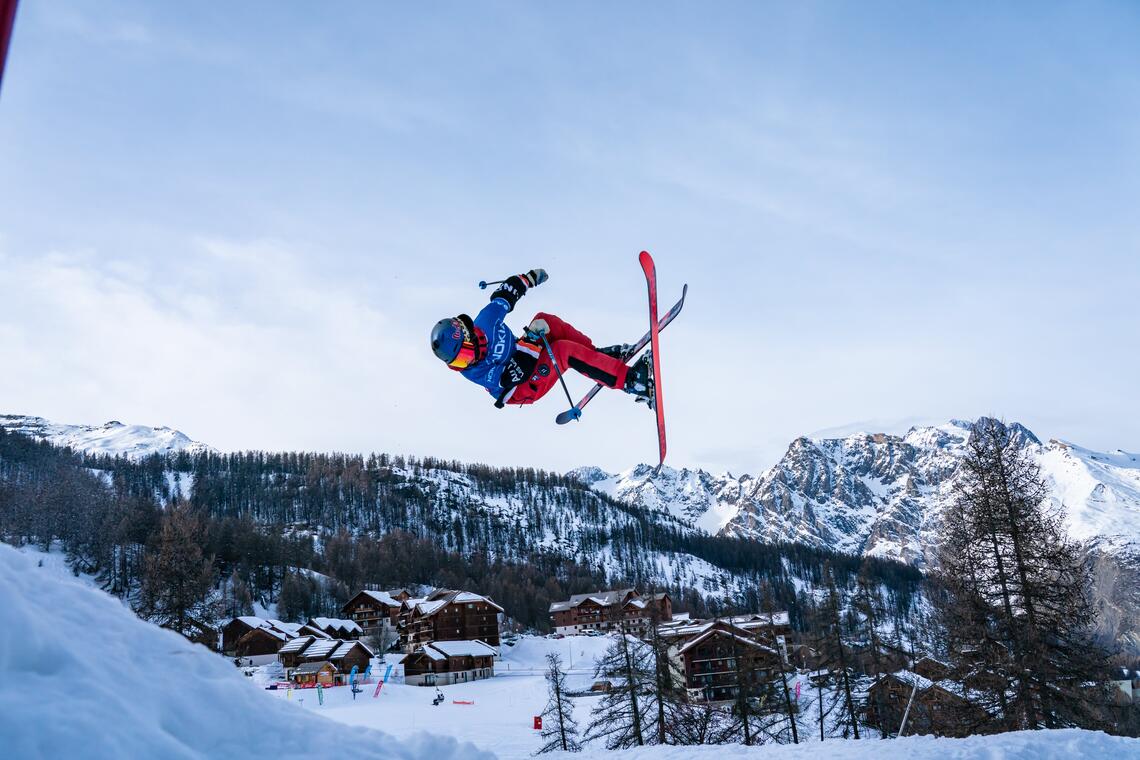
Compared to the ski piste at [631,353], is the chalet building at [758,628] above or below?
below

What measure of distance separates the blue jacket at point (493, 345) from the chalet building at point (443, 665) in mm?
51340

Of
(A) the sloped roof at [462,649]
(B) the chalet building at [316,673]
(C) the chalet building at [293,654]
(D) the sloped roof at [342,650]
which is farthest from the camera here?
(C) the chalet building at [293,654]

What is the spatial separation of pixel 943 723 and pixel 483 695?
34729mm

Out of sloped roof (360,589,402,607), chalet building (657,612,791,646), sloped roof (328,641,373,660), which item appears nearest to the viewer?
chalet building (657,612,791,646)

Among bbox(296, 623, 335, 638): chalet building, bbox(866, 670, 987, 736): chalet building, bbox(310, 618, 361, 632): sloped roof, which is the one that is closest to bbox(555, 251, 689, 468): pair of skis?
bbox(866, 670, 987, 736): chalet building

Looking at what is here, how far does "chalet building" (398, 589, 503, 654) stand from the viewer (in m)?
73.1

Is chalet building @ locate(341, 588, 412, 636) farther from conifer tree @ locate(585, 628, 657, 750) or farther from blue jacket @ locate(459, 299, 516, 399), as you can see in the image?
blue jacket @ locate(459, 299, 516, 399)

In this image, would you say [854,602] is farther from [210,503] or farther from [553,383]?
[210,503]

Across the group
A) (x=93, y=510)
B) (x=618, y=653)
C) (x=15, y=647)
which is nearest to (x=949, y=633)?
(x=618, y=653)

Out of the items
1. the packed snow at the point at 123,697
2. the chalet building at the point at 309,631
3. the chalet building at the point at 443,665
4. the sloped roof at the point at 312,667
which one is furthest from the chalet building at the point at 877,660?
the chalet building at the point at 309,631

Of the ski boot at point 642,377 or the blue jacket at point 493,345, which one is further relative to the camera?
the ski boot at point 642,377

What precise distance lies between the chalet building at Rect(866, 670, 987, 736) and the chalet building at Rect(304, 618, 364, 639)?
60.8 meters

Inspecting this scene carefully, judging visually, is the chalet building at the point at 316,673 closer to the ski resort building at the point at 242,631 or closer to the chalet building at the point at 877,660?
the ski resort building at the point at 242,631

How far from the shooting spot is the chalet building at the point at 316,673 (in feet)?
165
